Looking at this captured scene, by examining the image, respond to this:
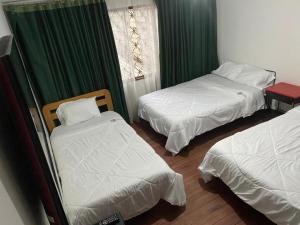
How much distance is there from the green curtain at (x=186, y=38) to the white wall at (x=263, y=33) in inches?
9.6

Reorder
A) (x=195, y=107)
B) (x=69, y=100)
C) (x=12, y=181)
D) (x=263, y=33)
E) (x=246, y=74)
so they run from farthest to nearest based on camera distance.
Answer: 1. (x=246, y=74)
2. (x=263, y=33)
3. (x=69, y=100)
4. (x=195, y=107)
5. (x=12, y=181)

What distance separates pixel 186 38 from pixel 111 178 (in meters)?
2.86

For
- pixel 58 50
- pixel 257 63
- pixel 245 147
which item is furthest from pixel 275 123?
pixel 58 50

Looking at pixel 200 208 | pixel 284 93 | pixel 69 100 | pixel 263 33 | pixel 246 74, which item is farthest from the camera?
pixel 246 74

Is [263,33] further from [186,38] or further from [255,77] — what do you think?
[186,38]

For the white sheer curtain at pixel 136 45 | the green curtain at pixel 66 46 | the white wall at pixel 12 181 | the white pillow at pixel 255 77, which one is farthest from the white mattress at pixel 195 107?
the white wall at pixel 12 181

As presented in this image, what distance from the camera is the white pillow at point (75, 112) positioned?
3320 mm

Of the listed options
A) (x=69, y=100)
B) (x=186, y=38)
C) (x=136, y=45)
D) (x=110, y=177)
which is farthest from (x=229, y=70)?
(x=110, y=177)

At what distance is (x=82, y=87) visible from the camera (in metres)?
3.55

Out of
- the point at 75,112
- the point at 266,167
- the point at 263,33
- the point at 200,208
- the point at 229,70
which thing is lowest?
the point at 200,208

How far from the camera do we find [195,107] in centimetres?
330

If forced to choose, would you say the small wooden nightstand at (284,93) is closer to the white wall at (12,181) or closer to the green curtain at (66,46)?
the green curtain at (66,46)

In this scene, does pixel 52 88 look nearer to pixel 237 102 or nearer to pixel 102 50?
pixel 102 50

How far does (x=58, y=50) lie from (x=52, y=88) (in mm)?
533
